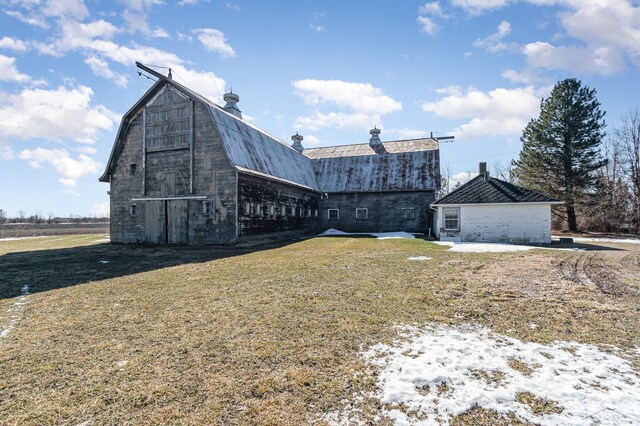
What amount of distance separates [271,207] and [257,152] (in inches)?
146

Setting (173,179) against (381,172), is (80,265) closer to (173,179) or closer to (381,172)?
(173,179)

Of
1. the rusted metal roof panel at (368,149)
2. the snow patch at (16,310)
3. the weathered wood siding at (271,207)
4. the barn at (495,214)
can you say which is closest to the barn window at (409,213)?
the rusted metal roof panel at (368,149)

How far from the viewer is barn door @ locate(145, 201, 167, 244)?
19.0 metres

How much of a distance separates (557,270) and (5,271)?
1675cm

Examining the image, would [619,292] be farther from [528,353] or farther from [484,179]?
[484,179]

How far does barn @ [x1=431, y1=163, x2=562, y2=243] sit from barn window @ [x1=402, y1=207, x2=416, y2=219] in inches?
248

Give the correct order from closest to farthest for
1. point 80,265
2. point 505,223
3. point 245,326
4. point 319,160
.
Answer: point 245,326
point 80,265
point 505,223
point 319,160

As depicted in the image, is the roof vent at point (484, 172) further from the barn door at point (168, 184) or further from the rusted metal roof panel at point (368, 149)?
the barn door at point (168, 184)

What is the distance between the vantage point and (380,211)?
2747 centimetres

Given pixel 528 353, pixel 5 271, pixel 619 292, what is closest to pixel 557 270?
pixel 619 292

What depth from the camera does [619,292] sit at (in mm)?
7109

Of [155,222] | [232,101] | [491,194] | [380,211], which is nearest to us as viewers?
[155,222]

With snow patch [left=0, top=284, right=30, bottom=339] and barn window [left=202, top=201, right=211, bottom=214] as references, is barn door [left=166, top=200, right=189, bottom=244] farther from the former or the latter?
snow patch [left=0, top=284, right=30, bottom=339]

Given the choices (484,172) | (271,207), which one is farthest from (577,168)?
(271,207)
